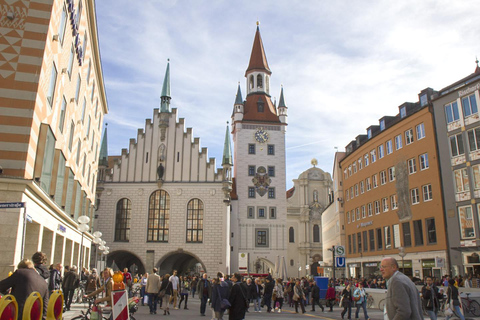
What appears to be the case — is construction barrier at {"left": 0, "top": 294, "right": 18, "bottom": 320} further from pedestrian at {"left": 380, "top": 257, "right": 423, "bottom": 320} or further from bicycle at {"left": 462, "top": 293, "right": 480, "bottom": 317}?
bicycle at {"left": 462, "top": 293, "right": 480, "bottom": 317}

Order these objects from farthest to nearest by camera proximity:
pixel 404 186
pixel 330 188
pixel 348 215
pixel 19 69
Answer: pixel 330 188 → pixel 348 215 → pixel 404 186 → pixel 19 69

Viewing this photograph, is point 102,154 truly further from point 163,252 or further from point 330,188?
point 330,188

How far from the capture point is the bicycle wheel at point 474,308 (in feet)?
52.0

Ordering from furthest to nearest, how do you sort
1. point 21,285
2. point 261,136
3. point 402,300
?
1. point 261,136
2. point 21,285
3. point 402,300

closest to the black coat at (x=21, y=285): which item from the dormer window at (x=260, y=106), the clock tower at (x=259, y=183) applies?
the clock tower at (x=259, y=183)

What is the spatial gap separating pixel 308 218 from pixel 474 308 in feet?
164

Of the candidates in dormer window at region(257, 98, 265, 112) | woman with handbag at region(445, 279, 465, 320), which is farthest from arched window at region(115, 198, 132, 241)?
woman with handbag at region(445, 279, 465, 320)

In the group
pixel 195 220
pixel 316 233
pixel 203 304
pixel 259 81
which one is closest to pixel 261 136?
pixel 259 81

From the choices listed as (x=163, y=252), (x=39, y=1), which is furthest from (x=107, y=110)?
(x=39, y=1)

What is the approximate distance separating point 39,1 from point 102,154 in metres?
34.1

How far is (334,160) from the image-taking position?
5072 centimetres

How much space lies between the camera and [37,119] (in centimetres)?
1323

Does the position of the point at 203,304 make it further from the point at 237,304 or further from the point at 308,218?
the point at 308,218

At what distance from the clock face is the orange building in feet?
47.7
